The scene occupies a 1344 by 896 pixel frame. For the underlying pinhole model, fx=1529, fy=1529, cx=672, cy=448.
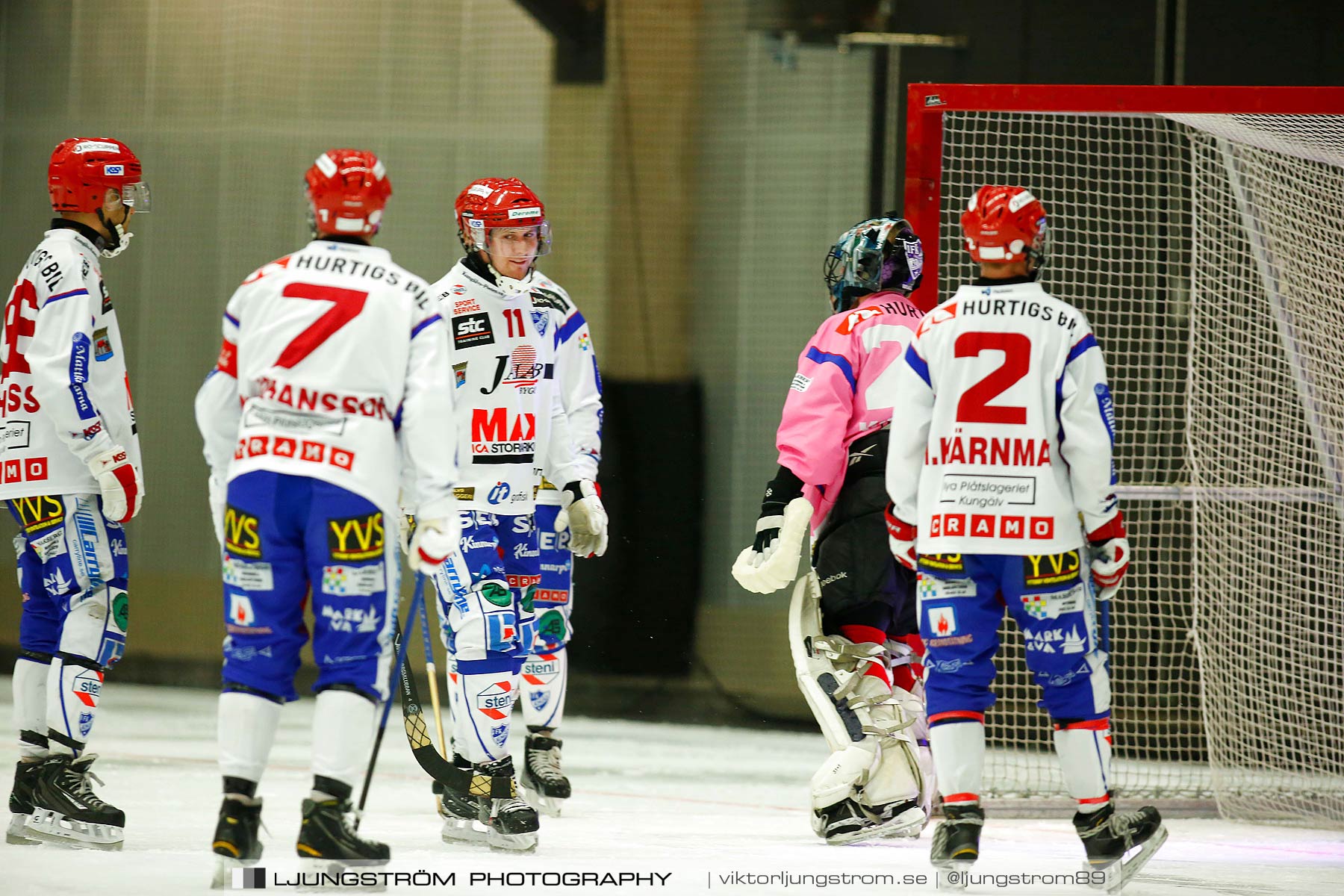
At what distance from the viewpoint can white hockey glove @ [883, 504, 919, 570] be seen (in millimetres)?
3912

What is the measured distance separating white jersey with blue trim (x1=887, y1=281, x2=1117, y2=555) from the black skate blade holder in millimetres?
1409

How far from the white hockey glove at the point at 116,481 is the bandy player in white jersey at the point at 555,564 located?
1206 millimetres

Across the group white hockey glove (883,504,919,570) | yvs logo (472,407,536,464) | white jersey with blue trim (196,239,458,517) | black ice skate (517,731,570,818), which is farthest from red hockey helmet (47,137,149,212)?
white hockey glove (883,504,919,570)

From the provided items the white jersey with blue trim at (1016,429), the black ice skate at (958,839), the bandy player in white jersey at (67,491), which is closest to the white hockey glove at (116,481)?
the bandy player in white jersey at (67,491)

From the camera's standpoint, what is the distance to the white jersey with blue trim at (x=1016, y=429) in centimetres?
370

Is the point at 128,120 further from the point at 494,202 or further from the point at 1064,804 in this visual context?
the point at 1064,804

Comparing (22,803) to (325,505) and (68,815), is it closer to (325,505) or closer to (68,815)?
(68,815)

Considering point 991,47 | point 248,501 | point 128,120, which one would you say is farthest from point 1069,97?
point 128,120

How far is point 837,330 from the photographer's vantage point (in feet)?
15.3

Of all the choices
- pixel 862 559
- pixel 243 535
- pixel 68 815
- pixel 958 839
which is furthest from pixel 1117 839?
pixel 68 815

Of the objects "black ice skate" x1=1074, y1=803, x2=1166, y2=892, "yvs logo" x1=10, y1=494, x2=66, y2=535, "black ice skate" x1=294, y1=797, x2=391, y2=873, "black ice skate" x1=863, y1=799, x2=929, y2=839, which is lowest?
"black ice skate" x1=863, y1=799, x2=929, y2=839

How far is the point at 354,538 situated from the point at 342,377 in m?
0.36

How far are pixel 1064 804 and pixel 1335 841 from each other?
86 centimetres

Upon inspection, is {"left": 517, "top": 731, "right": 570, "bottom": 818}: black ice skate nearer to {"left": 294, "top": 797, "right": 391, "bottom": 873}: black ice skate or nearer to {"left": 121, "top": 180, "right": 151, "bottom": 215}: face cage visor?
{"left": 294, "top": 797, "right": 391, "bottom": 873}: black ice skate
